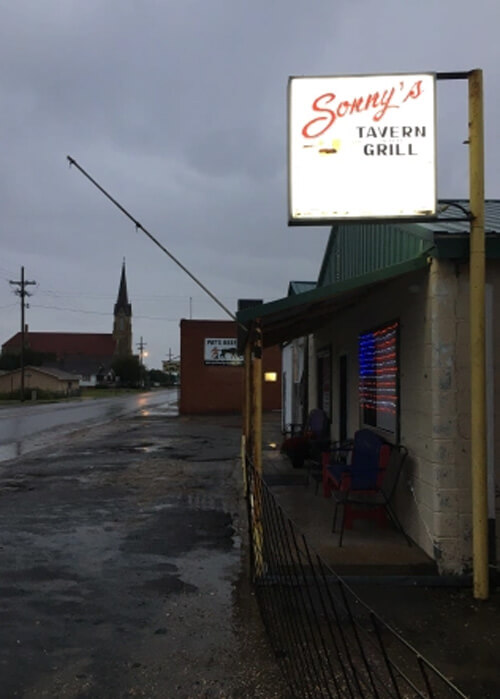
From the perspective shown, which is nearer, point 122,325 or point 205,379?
point 205,379

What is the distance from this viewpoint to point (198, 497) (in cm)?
968

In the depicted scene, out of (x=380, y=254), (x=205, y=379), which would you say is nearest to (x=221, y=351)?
(x=205, y=379)

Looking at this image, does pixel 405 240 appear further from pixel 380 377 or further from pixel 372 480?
pixel 372 480

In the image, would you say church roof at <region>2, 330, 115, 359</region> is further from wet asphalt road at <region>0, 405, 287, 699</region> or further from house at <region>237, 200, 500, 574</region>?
house at <region>237, 200, 500, 574</region>

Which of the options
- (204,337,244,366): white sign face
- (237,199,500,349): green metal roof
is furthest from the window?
(204,337,244,366): white sign face

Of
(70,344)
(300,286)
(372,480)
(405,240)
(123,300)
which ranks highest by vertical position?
(123,300)

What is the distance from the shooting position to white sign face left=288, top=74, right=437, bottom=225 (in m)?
5.48

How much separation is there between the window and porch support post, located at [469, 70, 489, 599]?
1.76 m

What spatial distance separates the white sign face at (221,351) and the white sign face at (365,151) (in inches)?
1055

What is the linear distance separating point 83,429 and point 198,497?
14495mm

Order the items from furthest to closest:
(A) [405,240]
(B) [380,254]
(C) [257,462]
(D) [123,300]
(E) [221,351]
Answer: (D) [123,300] < (E) [221,351] < (B) [380,254] < (A) [405,240] < (C) [257,462]

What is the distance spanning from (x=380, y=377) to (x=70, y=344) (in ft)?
439

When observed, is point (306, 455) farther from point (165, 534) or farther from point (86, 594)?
point (86, 594)

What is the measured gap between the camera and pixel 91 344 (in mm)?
137000
